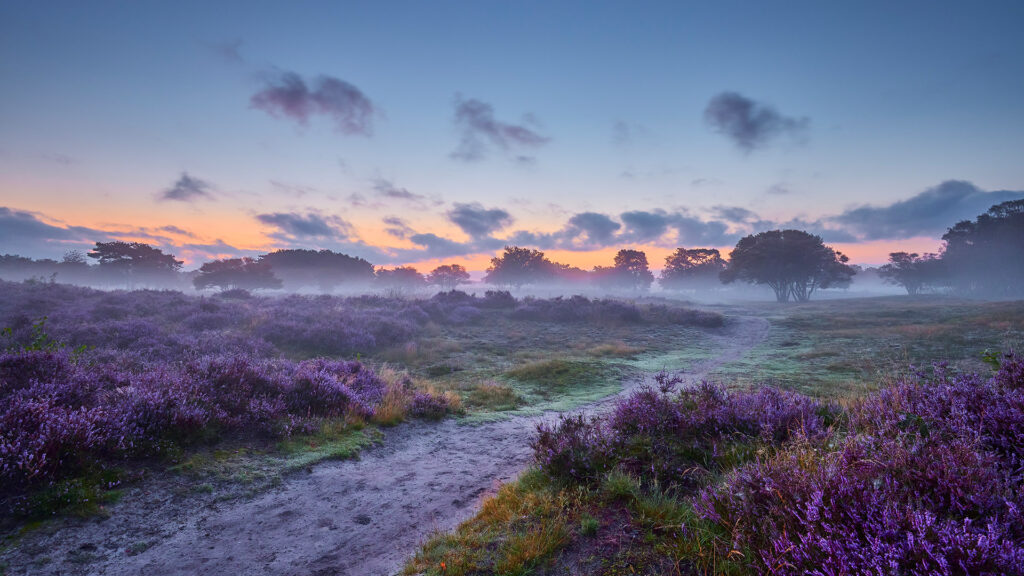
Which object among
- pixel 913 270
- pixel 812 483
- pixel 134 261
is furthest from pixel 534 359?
pixel 913 270

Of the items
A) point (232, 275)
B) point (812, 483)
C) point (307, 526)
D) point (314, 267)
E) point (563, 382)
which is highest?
point (314, 267)

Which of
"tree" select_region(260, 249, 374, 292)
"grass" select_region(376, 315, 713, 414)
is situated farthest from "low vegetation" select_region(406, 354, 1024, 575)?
"tree" select_region(260, 249, 374, 292)

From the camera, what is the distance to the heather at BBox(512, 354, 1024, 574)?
2180 millimetres

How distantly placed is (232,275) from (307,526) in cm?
7816

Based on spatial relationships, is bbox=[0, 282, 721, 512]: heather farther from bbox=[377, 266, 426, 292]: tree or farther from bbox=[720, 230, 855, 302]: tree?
bbox=[377, 266, 426, 292]: tree

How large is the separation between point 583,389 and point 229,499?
10.1m

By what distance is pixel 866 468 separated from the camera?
10.2 ft

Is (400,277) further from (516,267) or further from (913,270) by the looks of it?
(913,270)

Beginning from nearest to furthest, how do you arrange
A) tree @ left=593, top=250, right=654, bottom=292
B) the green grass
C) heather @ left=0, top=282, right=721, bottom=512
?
heather @ left=0, top=282, right=721, bottom=512 < the green grass < tree @ left=593, top=250, right=654, bottom=292

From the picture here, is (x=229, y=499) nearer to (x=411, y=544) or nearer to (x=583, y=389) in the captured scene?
(x=411, y=544)

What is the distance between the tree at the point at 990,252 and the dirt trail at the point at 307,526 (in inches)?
3406

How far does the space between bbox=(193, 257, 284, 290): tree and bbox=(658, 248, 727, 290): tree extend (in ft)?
303

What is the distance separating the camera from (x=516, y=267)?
10162cm

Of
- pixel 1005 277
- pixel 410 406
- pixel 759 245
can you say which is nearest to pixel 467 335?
pixel 410 406
